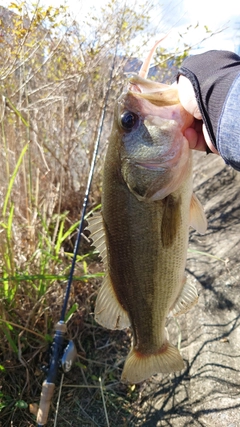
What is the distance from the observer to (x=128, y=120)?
1536mm

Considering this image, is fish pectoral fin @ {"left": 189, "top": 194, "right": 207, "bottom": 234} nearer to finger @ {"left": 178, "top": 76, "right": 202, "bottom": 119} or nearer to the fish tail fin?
finger @ {"left": 178, "top": 76, "right": 202, "bottom": 119}

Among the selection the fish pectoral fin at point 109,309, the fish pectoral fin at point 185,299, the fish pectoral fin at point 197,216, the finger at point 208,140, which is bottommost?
the fish pectoral fin at point 185,299

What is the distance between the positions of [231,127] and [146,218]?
51 centimetres

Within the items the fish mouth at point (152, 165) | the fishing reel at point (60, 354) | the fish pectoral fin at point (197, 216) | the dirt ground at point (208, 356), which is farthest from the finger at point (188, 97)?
the dirt ground at point (208, 356)

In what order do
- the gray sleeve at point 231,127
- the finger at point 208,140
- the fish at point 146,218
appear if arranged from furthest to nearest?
the finger at point 208,140, the fish at point 146,218, the gray sleeve at point 231,127

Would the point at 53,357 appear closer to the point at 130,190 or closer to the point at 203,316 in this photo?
the point at 203,316

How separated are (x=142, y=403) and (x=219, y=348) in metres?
0.76

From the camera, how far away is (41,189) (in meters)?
4.17

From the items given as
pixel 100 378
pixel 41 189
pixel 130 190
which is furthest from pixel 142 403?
pixel 41 189

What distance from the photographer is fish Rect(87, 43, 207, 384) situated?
1516 millimetres

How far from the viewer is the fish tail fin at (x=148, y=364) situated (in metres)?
1.88

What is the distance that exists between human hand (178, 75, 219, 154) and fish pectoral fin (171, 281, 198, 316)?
704 millimetres

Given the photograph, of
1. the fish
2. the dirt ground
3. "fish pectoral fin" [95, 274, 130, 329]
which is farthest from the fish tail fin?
the dirt ground

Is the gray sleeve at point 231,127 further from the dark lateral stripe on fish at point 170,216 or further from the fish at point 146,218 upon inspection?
the dark lateral stripe on fish at point 170,216
